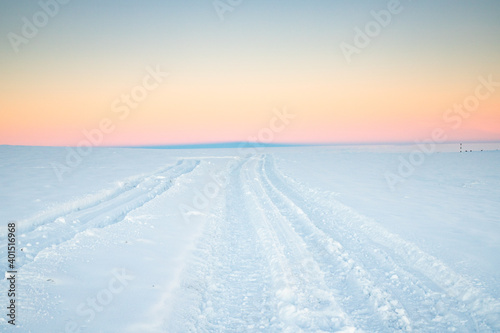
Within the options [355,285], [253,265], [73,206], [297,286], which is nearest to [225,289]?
[253,265]

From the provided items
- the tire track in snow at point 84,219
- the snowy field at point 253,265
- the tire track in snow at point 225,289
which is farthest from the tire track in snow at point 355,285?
the tire track in snow at point 84,219

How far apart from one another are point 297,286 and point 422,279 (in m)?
2.05

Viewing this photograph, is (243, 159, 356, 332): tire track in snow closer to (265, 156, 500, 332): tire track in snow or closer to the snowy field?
the snowy field

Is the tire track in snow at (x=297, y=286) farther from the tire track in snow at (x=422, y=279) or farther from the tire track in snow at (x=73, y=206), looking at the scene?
the tire track in snow at (x=73, y=206)

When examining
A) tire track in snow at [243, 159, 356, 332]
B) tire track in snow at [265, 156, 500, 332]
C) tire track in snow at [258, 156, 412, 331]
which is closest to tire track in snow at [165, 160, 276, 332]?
tire track in snow at [243, 159, 356, 332]

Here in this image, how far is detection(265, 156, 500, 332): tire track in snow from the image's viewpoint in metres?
3.40

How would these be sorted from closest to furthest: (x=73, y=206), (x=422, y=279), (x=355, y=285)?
1. (x=355, y=285)
2. (x=422, y=279)
3. (x=73, y=206)

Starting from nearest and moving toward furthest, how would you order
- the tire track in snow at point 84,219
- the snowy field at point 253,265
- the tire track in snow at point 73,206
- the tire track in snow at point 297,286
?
the tire track in snow at point 297,286 → the snowy field at point 253,265 → the tire track in snow at point 84,219 → the tire track in snow at point 73,206

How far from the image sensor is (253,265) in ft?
16.0

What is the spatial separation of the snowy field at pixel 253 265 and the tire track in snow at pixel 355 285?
20 millimetres

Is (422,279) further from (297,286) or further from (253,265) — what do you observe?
(253,265)

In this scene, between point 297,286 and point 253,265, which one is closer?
point 297,286

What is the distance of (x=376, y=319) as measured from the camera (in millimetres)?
3336

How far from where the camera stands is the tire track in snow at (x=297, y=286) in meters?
3.28
